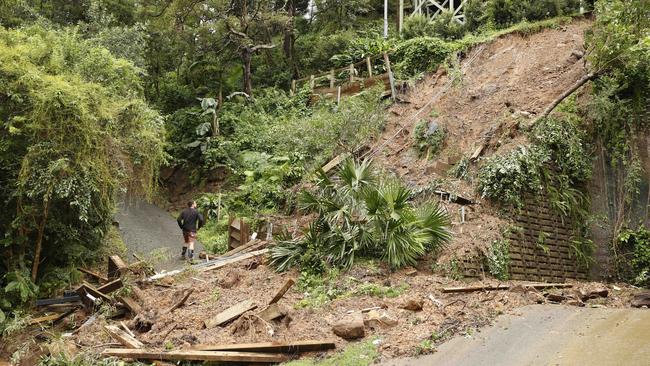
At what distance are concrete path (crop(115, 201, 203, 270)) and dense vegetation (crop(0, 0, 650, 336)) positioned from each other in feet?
3.90

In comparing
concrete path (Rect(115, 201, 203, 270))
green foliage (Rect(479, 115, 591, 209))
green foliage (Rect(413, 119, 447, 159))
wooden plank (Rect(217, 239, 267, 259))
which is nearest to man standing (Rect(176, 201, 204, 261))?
concrete path (Rect(115, 201, 203, 270))

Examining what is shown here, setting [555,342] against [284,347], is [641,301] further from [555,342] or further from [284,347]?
[284,347]

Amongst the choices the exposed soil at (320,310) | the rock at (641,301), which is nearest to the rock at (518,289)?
the exposed soil at (320,310)

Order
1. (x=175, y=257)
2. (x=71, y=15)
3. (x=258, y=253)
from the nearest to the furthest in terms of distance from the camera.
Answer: (x=258, y=253) < (x=175, y=257) < (x=71, y=15)

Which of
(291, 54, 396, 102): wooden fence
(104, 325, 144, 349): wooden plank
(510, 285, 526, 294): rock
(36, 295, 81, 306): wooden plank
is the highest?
(291, 54, 396, 102): wooden fence

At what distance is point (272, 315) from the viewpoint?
794cm

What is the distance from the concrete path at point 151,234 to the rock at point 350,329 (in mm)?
5631

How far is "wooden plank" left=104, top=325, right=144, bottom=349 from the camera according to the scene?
757 centimetres

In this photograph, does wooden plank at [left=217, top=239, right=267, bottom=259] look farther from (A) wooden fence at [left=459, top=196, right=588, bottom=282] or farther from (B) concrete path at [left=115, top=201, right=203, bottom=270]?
(A) wooden fence at [left=459, top=196, right=588, bottom=282]

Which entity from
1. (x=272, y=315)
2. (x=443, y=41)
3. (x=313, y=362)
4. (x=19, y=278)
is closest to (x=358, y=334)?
(x=313, y=362)

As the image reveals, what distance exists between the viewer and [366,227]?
10172 mm

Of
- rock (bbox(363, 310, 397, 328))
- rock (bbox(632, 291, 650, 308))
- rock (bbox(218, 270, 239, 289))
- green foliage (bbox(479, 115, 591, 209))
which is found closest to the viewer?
rock (bbox(363, 310, 397, 328))

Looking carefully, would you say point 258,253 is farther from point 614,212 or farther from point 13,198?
point 614,212

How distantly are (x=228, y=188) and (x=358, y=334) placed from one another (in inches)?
516
